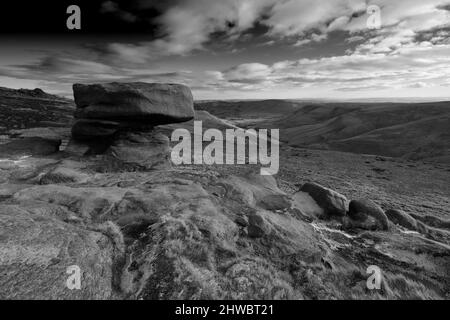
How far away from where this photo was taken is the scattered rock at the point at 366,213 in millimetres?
17188

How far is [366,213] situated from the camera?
17609 mm

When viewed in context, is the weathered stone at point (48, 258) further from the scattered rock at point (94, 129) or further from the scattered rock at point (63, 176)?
the scattered rock at point (94, 129)

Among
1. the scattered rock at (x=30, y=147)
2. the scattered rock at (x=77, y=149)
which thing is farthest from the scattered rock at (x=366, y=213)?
the scattered rock at (x=30, y=147)

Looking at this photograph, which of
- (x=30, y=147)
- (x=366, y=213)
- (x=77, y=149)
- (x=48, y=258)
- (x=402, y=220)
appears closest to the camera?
(x=48, y=258)

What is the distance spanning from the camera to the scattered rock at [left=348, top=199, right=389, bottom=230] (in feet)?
56.4

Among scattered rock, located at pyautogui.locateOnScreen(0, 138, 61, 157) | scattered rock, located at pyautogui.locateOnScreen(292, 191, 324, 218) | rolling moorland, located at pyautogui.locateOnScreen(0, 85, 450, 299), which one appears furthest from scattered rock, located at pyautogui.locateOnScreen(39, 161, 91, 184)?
scattered rock, located at pyautogui.locateOnScreen(292, 191, 324, 218)

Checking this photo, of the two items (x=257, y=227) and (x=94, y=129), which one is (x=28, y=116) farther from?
(x=257, y=227)

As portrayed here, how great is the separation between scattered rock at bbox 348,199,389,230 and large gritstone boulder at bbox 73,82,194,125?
16.5 m

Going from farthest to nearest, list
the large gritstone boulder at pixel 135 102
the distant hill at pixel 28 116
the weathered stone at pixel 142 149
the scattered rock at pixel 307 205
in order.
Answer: the distant hill at pixel 28 116
the weathered stone at pixel 142 149
the large gritstone boulder at pixel 135 102
the scattered rock at pixel 307 205

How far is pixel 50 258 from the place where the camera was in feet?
31.6

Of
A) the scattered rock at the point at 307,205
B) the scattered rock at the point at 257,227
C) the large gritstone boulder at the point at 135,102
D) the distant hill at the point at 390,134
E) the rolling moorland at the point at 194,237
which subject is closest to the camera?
the rolling moorland at the point at 194,237

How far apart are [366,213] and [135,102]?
767 inches

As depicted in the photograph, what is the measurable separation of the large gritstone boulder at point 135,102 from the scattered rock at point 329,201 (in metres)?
14.0

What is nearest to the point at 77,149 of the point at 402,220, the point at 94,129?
the point at 94,129
